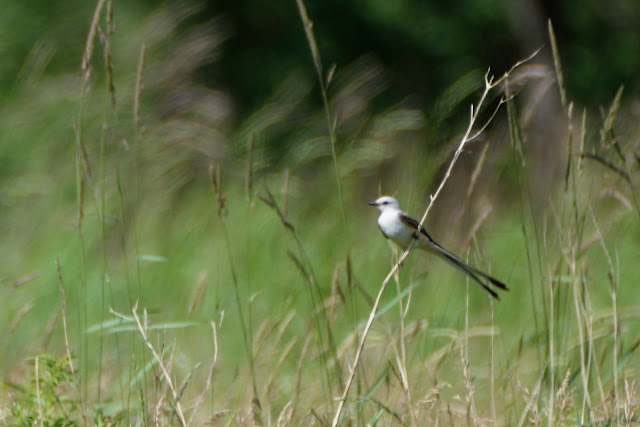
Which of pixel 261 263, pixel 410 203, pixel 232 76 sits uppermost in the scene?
pixel 410 203

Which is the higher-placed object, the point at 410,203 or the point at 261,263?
the point at 410,203

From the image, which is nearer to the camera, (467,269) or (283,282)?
(467,269)

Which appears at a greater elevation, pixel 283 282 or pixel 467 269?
pixel 467 269

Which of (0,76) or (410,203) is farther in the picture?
(0,76)

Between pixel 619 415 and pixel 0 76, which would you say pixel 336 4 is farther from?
pixel 619 415

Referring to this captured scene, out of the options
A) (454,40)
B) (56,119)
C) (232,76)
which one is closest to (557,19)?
(454,40)

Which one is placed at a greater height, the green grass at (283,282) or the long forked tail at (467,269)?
the long forked tail at (467,269)

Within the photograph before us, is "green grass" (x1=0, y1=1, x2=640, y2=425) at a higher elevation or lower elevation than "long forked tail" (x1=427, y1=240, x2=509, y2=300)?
lower

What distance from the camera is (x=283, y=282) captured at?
3.62m

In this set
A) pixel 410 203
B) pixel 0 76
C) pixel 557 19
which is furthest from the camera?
pixel 557 19

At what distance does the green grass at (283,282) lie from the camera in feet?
7.50

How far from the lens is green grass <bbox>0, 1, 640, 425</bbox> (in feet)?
7.50

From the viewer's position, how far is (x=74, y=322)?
3545 millimetres

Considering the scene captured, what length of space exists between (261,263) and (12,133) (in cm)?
176
